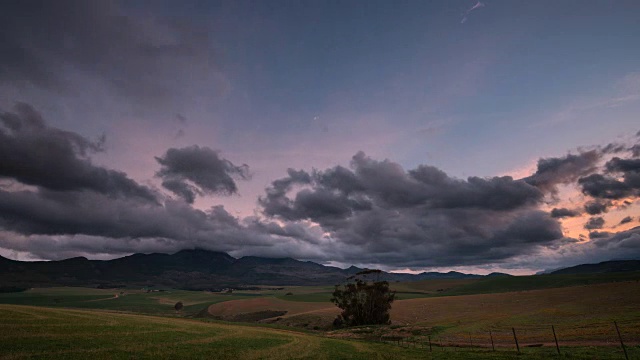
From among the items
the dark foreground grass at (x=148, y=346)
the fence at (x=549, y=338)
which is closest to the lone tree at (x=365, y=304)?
the fence at (x=549, y=338)

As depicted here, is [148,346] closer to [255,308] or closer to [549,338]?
[549,338]

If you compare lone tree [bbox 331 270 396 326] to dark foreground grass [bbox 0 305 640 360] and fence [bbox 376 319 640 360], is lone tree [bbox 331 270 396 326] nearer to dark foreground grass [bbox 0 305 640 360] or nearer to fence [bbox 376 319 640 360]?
fence [bbox 376 319 640 360]

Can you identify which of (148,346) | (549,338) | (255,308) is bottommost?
(148,346)

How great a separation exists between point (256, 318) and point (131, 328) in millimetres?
106825

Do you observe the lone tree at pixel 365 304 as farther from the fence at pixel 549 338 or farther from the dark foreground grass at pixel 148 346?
the dark foreground grass at pixel 148 346

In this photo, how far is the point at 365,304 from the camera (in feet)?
383

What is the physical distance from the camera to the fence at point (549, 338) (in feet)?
140

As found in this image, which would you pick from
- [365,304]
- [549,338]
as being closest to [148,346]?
[549,338]

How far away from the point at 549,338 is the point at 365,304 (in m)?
69.8

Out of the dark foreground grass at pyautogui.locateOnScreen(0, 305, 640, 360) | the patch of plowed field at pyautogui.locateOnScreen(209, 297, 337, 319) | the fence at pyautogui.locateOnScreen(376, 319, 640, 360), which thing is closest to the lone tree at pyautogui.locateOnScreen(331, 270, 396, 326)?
the fence at pyautogui.locateOnScreen(376, 319, 640, 360)

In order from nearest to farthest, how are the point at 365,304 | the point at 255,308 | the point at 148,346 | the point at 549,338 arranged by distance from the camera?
the point at 148,346 < the point at 549,338 < the point at 365,304 < the point at 255,308

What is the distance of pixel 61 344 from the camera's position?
37125 mm

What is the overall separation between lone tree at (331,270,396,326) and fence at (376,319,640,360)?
1830 inches

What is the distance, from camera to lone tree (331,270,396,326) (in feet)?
376
